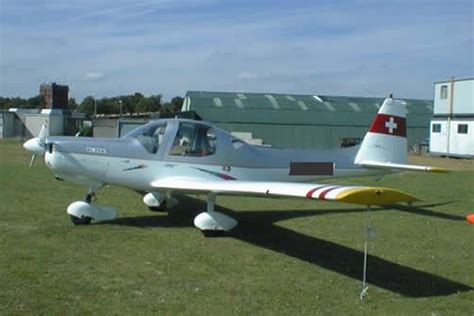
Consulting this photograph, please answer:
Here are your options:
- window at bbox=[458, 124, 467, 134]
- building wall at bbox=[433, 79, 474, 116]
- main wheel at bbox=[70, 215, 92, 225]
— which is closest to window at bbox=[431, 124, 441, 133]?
building wall at bbox=[433, 79, 474, 116]

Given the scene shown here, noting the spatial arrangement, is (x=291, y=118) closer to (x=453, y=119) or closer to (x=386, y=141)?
(x=453, y=119)

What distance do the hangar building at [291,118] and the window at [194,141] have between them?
3955 centimetres

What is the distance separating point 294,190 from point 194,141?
3.48 meters

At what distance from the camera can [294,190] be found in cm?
757

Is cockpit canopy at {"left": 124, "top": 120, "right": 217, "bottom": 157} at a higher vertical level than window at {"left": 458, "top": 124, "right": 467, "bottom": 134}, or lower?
higher

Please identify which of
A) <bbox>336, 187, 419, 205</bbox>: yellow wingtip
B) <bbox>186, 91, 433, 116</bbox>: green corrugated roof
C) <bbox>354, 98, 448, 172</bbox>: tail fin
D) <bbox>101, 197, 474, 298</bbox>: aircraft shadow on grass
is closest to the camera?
<bbox>336, 187, 419, 205</bbox>: yellow wingtip

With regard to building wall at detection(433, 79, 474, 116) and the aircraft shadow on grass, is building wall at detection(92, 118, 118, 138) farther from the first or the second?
the aircraft shadow on grass

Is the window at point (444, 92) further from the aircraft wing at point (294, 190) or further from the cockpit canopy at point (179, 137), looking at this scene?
the aircraft wing at point (294, 190)

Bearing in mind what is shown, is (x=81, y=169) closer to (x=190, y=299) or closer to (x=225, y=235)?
(x=225, y=235)

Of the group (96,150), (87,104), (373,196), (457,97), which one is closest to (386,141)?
(96,150)

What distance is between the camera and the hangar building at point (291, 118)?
53.7m

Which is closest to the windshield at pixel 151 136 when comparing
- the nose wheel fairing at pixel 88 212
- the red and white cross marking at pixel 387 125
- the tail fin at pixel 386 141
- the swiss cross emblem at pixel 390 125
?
the nose wheel fairing at pixel 88 212

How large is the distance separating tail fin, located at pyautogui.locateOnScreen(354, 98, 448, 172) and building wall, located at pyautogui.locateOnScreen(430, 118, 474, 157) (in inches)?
1257

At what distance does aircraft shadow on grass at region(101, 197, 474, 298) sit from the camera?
683 cm
